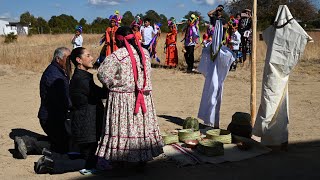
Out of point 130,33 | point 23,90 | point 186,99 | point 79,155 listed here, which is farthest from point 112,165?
point 23,90

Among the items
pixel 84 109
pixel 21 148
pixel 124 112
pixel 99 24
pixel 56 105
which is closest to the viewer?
pixel 124 112

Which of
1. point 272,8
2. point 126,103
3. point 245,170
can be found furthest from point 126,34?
point 272,8

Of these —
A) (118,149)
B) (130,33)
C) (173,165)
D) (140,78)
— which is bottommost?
(173,165)

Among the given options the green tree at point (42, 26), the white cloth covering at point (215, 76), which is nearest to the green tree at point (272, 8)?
the white cloth covering at point (215, 76)

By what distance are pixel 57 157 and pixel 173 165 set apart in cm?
146

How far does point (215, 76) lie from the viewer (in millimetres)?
6133

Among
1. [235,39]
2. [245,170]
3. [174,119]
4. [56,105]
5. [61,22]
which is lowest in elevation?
[245,170]

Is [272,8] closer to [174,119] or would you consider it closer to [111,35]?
[111,35]

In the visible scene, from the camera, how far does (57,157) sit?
16.6ft

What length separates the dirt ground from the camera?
181 inches

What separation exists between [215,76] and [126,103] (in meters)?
2.23

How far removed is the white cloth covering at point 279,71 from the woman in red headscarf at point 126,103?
1.67 meters

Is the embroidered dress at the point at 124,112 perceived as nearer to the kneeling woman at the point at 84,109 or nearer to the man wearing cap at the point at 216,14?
the kneeling woman at the point at 84,109

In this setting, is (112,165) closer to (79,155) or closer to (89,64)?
(79,155)
